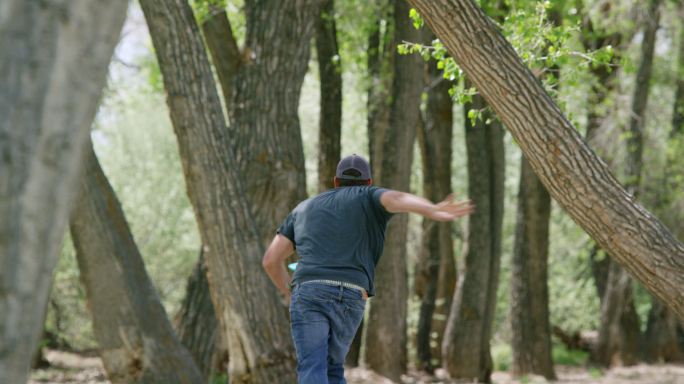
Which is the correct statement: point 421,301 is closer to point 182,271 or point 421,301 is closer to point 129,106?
point 182,271

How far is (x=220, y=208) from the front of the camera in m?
9.12

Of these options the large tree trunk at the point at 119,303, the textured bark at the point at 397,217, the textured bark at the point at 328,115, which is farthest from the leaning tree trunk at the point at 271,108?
the textured bark at the point at 328,115

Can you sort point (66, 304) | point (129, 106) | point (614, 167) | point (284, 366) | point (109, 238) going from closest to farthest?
point (284, 366) → point (109, 238) → point (614, 167) → point (66, 304) → point (129, 106)

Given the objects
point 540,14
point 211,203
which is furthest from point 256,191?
point 540,14

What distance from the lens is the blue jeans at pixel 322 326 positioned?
6426 mm

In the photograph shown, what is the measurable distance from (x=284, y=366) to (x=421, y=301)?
11.8 meters

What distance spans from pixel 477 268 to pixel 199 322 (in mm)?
7011

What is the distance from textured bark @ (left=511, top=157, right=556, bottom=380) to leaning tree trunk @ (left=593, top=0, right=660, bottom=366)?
1914 millimetres

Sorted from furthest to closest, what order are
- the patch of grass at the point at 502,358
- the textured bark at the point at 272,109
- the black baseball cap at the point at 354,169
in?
the patch of grass at the point at 502,358 → the textured bark at the point at 272,109 → the black baseball cap at the point at 354,169

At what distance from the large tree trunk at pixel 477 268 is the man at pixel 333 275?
1062cm

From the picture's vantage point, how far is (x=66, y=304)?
75.6 feet

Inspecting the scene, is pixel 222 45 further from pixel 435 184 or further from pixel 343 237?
pixel 435 184

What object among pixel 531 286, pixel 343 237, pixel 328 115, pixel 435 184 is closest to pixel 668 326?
pixel 531 286

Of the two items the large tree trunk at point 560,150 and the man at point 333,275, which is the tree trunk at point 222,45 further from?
the man at point 333,275
